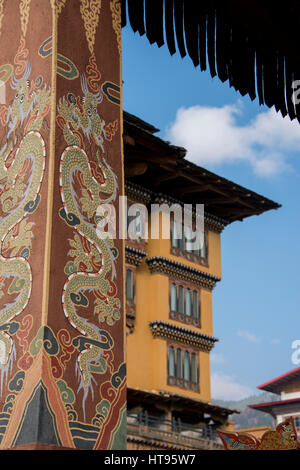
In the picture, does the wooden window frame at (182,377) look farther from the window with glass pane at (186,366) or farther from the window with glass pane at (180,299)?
the window with glass pane at (180,299)

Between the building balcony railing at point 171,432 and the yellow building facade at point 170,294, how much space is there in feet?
0.08

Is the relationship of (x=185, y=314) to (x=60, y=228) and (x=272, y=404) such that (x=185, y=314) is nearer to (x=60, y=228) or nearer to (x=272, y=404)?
(x=272, y=404)

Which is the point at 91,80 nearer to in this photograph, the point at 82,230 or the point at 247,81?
the point at 82,230

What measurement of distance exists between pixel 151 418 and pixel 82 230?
15790mm

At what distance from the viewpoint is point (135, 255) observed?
1806 cm

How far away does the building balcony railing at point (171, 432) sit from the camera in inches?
634

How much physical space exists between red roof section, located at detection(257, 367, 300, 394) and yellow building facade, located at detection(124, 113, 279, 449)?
9.36m

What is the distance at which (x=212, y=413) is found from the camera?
62.2ft

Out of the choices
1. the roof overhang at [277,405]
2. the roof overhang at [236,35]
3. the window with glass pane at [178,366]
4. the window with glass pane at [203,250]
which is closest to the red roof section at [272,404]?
the roof overhang at [277,405]

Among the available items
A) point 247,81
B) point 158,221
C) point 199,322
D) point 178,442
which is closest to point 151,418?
point 178,442

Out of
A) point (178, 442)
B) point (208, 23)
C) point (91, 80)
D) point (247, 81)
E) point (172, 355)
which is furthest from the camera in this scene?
point (172, 355)

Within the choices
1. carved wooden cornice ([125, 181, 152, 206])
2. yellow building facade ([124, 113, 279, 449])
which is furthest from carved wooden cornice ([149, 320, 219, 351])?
carved wooden cornice ([125, 181, 152, 206])

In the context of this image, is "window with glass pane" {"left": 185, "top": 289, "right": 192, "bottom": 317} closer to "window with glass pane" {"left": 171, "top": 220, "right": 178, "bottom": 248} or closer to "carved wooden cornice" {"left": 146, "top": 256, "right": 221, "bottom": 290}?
"carved wooden cornice" {"left": 146, "top": 256, "right": 221, "bottom": 290}

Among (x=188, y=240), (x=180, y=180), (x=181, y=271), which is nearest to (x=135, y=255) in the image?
(x=181, y=271)
